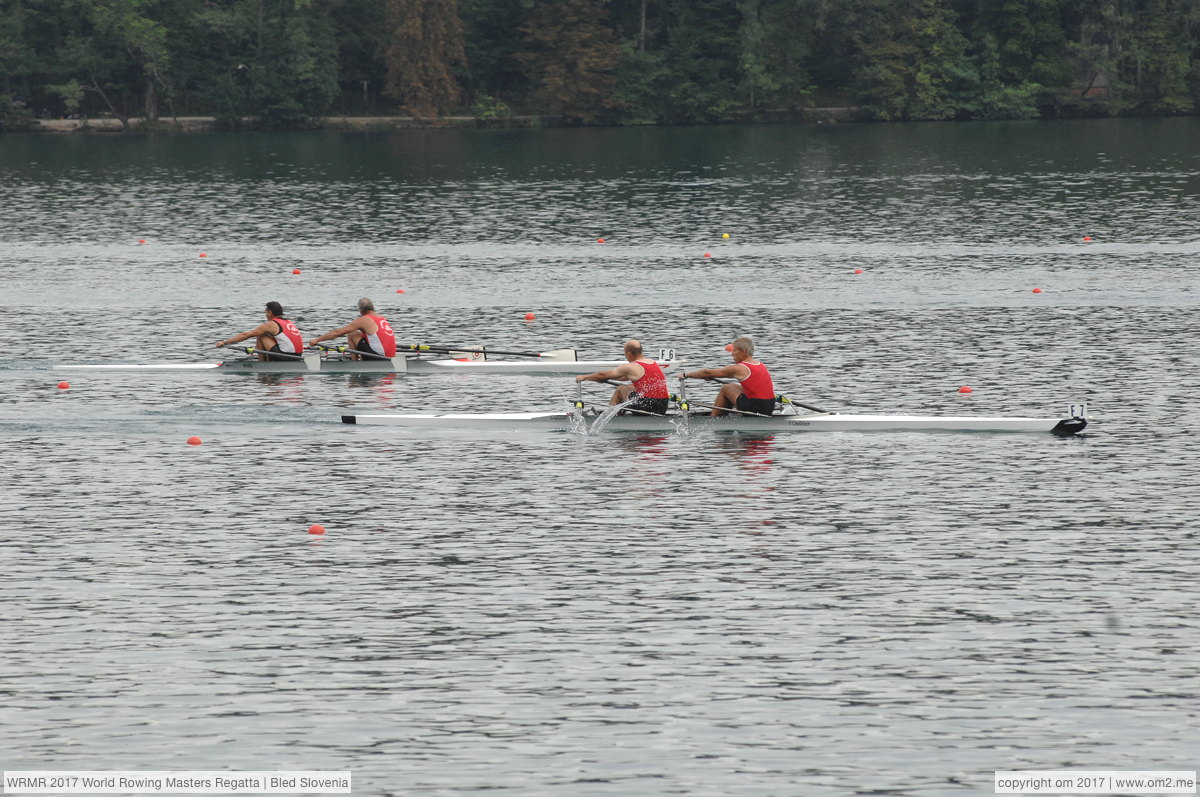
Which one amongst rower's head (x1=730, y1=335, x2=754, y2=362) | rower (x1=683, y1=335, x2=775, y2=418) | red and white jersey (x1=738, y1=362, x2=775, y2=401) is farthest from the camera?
red and white jersey (x1=738, y1=362, x2=775, y2=401)

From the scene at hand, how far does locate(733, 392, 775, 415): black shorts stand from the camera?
30.0 metres

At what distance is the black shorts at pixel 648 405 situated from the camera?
3031 cm

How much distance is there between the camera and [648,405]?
3038 centimetres

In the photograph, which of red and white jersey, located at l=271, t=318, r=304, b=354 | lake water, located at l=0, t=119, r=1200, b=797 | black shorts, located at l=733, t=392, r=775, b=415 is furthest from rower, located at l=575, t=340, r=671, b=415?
red and white jersey, located at l=271, t=318, r=304, b=354

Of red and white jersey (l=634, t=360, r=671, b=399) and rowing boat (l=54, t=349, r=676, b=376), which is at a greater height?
red and white jersey (l=634, t=360, r=671, b=399)

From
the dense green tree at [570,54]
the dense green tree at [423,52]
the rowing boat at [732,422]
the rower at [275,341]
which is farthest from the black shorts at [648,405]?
the dense green tree at [570,54]

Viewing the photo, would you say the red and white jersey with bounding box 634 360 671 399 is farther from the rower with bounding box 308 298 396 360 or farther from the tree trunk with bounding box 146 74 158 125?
the tree trunk with bounding box 146 74 158 125

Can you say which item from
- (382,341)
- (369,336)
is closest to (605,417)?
(382,341)

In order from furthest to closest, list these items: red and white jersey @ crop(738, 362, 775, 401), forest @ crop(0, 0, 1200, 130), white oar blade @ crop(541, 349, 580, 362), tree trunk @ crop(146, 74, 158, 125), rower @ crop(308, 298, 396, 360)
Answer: tree trunk @ crop(146, 74, 158, 125), forest @ crop(0, 0, 1200, 130), white oar blade @ crop(541, 349, 580, 362), rower @ crop(308, 298, 396, 360), red and white jersey @ crop(738, 362, 775, 401)

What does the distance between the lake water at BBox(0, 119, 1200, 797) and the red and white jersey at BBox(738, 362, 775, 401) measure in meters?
0.74

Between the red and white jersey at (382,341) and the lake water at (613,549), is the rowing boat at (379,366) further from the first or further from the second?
the lake water at (613,549)

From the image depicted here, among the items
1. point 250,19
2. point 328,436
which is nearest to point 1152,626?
point 328,436

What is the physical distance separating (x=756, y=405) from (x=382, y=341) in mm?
10470

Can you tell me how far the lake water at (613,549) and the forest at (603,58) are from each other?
9027 cm
